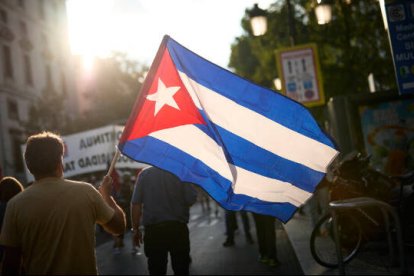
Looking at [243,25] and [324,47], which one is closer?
[324,47]

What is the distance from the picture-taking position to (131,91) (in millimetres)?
53906

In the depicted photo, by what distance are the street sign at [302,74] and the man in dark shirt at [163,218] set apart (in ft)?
17.8

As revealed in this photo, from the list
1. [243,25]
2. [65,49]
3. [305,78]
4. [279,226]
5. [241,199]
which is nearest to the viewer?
[241,199]

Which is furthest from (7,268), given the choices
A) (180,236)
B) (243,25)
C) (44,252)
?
(243,25)

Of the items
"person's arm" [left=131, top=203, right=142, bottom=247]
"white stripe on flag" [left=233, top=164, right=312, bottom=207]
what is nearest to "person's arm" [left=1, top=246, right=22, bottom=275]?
"white stripe on flag" [left=233, top=164, right=312, bottom=207]

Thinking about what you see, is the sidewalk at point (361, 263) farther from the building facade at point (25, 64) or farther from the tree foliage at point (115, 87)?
the tree foliage at point (115, 87)

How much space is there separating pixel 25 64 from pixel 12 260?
35809 millimetres

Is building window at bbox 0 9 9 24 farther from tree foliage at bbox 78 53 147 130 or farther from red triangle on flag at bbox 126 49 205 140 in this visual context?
red triangle on flag at bbox 126 49 205 140

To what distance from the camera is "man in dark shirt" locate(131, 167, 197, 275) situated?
571cm

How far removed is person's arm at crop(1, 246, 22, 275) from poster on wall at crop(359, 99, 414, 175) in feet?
23.2

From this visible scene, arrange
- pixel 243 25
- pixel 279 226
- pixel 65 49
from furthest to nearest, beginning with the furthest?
pixel 65 49, pixel 243 25, pixel 279 226

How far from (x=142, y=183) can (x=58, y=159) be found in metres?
2.70

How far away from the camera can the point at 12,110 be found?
33.8 meters

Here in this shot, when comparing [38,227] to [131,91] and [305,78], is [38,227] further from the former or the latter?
[131,91]
